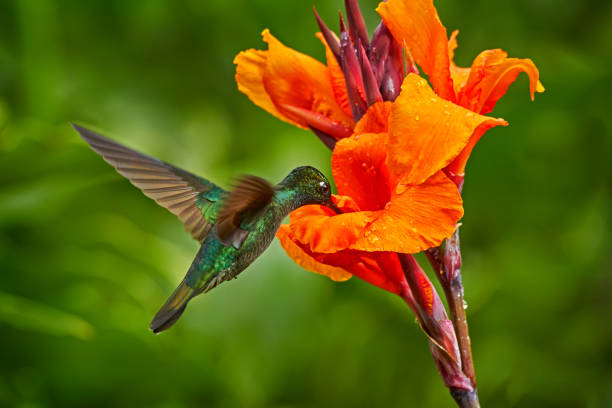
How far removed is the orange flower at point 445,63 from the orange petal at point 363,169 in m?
0.07

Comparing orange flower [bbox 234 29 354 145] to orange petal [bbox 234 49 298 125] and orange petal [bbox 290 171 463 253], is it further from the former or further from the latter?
orange petal [bbox 290 171 463 253]

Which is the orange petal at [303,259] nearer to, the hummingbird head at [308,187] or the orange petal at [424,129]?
the hummingbird head at [308,187]

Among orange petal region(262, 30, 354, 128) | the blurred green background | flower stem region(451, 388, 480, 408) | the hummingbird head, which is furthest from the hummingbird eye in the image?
the blurred green background

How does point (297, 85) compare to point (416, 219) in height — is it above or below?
above

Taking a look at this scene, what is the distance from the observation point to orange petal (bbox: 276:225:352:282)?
0.74 m

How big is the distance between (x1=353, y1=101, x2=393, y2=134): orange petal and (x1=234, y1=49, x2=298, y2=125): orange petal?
16 centimetres

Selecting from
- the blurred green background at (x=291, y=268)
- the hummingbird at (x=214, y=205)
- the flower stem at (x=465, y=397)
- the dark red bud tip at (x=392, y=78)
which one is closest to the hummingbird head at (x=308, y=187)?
the hummingbird at (x=214, y=205)

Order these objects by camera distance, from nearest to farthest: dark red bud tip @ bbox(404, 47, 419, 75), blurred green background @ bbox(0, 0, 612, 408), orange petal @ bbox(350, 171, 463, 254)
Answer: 1. orange petal @ bbox(350, 171, 463, 254)
2. dark red bud tip @ bbox(404, 47, 419, 75)
3. blurred green background @ bbox(0, 0, 612, 408)

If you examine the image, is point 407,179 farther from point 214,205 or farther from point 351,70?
point 214,205

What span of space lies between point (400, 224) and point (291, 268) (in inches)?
32.5

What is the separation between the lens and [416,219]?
626 millimetres

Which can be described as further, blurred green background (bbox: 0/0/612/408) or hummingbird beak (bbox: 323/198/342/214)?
blurred green background (bbox: 0/0/612/408)

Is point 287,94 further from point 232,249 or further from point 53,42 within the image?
point 53,42

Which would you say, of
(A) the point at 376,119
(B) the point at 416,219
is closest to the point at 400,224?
(B) the point at 416,219
